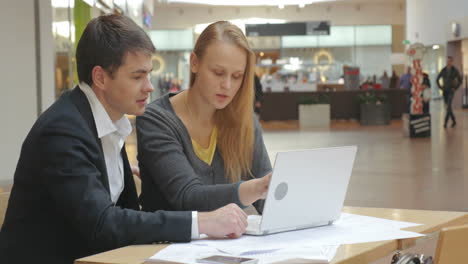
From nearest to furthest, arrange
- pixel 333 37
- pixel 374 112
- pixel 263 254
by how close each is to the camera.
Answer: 1. pixel 263 254
2. pixel 374 112
3. pixel 333 37

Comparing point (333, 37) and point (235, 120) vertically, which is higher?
point (333, 37)

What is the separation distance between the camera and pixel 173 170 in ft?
9.18

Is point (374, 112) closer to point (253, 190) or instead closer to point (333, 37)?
point (333, 37)

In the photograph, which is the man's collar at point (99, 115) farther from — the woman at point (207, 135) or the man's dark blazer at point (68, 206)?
the woman at point (207, 135)

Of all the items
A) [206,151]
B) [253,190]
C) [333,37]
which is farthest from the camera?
[333,37]

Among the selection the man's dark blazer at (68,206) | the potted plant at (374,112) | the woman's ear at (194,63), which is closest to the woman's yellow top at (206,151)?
the woman's ear at (194,63)

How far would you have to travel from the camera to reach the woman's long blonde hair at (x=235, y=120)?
300cm

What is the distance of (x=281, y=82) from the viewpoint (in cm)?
2845

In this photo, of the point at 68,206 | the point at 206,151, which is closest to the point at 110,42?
the point at 68,206

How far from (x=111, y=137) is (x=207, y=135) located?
0.62 metres

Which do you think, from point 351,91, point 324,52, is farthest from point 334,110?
point 324,52

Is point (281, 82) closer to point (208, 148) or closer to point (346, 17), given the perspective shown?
point (346, 17)

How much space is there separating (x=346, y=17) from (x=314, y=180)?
39.2 metres

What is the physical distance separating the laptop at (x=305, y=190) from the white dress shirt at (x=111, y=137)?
247mm
